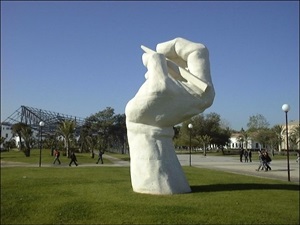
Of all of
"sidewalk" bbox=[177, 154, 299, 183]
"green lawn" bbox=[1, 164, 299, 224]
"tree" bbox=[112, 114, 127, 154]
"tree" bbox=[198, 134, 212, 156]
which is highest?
"tree" bbox=[112, 114, 127, 154]

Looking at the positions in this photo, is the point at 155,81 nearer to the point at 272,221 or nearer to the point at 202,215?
the point at 202,215

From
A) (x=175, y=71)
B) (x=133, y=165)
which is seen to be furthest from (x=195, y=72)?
(x=133, y=165)

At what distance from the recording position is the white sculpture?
11.0 metres

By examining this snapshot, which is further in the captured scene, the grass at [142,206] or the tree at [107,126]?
the tree at [107,126]

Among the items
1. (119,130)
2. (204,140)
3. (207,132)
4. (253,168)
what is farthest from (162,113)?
(119,130)

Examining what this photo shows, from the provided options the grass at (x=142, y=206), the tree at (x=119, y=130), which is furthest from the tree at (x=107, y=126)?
the grass at (x=142, y=206)

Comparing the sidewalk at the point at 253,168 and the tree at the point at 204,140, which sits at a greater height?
the tree at the point at 204,140

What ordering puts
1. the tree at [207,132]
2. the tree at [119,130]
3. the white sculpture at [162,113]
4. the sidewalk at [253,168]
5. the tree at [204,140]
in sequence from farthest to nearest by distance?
1. the tree at [119,130]
2. the tree at [207,132]
3. the tree at [204,140]
4. the sidewalk at [253,168]
5. the white sculpture at [162,113]

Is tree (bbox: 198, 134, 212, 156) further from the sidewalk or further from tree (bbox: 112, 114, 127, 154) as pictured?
the sidewalk

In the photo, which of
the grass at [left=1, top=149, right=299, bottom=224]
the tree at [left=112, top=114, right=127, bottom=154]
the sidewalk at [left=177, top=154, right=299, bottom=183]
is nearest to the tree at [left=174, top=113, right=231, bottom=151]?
the tree at [left=112, top=114, right=127, bottom=154]

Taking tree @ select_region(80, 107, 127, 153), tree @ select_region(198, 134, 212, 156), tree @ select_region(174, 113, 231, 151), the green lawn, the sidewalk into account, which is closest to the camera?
the green lawn

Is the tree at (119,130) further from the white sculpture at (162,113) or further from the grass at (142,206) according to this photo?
the white sculpture at (162,113)

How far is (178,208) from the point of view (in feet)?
29.6

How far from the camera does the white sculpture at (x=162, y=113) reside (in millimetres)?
10992
